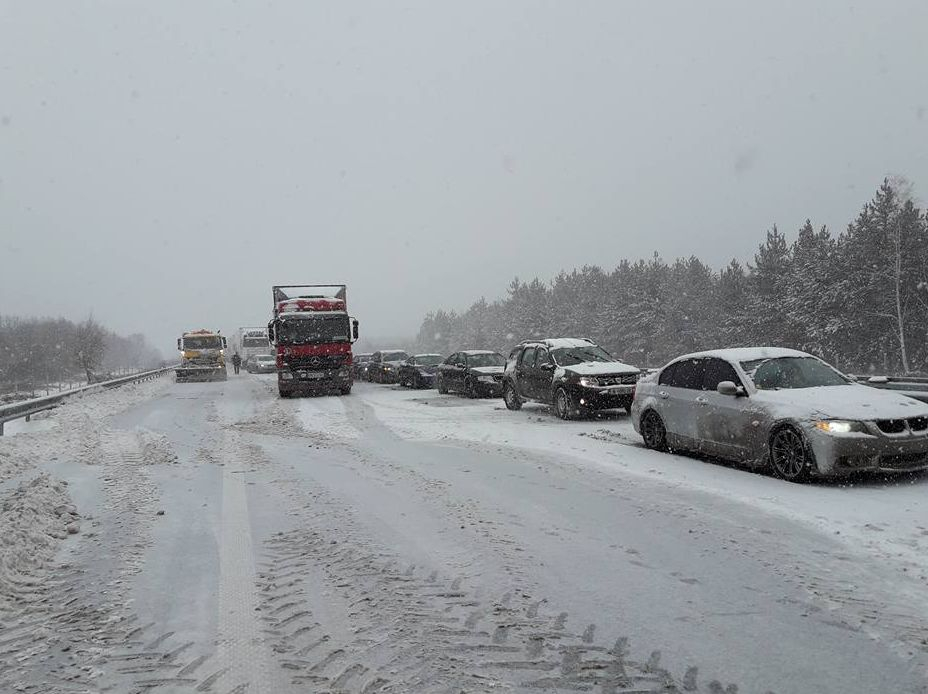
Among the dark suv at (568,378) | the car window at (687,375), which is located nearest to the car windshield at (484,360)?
the dark suv at (568,378)

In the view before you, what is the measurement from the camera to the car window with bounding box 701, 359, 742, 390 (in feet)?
28.2

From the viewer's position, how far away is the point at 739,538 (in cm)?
533

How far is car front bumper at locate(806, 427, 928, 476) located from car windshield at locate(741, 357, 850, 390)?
1.29 m

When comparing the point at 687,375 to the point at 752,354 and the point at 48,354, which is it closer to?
the point at 752,354

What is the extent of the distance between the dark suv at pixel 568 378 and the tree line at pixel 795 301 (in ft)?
96.7

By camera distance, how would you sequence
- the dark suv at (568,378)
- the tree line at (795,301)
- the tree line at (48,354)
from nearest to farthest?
the dark suv at (568,378), the tree line at (795,301), the tree line at (48,354)

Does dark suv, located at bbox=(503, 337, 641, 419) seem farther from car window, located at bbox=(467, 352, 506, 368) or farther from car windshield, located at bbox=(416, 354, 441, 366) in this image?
car windshield, located at bbox=(416, 354, 441, 366)

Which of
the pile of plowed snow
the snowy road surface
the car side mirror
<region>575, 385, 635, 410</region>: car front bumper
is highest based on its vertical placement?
the car side mirror

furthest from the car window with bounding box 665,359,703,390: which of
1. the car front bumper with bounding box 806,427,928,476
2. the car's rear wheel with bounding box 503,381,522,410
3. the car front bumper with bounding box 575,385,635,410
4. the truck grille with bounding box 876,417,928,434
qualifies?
the car's rear wheel with bounding box 503,381,522,410

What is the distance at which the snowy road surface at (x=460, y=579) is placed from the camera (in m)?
3.20

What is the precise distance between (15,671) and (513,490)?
16.2 ft

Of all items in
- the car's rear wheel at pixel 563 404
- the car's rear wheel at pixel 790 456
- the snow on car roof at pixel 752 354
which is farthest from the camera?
the car's rear wheel at pixel 563 404

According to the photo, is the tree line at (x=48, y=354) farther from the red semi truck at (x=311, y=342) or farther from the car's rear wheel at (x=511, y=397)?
the car's rear wheel at (x=511, y=397)

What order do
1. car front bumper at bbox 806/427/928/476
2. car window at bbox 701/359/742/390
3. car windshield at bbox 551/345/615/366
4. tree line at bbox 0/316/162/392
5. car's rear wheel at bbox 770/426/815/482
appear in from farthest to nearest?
1. tree line at bbox 0/316/162/392
2. car windshield at bbox 551/345/615/366
3. car window at bbox 701/359/742/390
4. car's rear wheel at bbox 770/426/815/482
5. car front bumper at bbox 806/427/928/476
